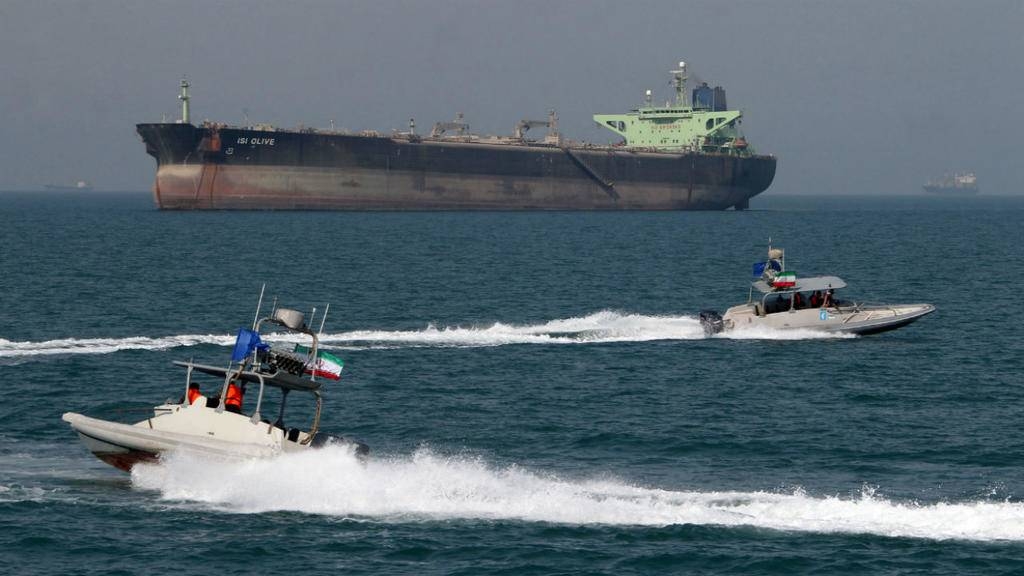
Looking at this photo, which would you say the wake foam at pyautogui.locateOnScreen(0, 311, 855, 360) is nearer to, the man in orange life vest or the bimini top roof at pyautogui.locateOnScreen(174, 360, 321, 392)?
the bimini top roof at pyautogui.locateOnScreen(174, 360, 321, 392)

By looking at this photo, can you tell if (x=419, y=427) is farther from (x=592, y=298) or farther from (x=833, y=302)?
(x=592, y=298)

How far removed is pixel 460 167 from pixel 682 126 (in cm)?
4371

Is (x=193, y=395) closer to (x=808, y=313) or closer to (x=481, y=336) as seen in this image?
(x=481, y=336)

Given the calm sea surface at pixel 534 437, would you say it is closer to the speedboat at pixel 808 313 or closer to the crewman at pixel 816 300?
the speedboat at pixel 808 313

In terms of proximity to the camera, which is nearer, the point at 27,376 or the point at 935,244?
the point at 27,376

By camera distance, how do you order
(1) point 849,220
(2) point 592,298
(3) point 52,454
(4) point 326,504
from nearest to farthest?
(4) point 326,504 < (3) point 52,454 < (2) point 592,298 < (1) point 849,220

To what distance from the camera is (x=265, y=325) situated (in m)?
49.1

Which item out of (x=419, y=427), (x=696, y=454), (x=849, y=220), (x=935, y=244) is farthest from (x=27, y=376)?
(x=849, y=220)

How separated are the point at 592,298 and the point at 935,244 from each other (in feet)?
178

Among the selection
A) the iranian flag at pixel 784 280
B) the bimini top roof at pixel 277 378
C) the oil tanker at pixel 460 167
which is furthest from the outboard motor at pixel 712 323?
the oil tanker at pixel 460 167

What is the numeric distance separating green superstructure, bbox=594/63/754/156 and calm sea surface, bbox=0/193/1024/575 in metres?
93.5

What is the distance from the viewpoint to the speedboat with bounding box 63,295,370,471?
24.8m

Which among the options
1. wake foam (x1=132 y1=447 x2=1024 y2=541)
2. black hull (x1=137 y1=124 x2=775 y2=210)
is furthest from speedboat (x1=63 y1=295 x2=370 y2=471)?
black hull (x1=137 y1=124 x2=775 y2=210)

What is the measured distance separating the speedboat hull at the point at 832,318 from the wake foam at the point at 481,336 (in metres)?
0.23
